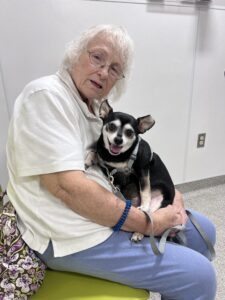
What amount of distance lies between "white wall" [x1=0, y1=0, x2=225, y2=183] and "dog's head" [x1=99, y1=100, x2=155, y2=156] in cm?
63

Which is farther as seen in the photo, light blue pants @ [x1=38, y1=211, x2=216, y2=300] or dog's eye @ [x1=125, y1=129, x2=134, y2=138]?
dog's eye @ [x1=125, y1=129, x2=134, y2=138]

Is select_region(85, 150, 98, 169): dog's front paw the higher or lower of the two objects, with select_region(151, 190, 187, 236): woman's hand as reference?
higher

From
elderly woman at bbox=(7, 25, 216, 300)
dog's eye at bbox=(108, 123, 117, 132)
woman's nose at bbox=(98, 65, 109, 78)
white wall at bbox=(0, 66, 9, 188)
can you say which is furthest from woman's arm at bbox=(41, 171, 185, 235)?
white wall at bbox=(0, 66, 9, 188)

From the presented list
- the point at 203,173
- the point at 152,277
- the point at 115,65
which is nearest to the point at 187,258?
the point at 152,277

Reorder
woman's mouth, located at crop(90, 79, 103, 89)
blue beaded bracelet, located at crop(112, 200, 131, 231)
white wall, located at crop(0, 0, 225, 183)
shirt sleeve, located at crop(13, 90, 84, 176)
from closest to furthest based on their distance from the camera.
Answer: shirt sleeve, located at crop(13, 90, 84, 176), blue beaded bracelet, located at crop(112, 200, 131, 231), woman's mouth, located at crop(90, 79, 103, 89), white wall, located at crop(0, 0, 225, 183)

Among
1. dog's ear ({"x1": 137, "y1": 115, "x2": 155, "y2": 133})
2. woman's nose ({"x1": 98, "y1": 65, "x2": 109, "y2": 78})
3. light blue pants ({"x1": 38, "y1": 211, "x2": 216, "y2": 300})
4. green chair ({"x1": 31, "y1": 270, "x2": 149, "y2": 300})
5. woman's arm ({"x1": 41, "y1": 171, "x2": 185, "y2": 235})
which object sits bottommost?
green chair ({"x1": 31, "y1": 270, "x2": 149, "y2": 300})

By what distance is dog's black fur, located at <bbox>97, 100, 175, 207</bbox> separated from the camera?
1014mm

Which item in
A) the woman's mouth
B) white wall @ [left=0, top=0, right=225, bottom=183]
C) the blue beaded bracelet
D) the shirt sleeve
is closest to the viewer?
the shirt sleeve

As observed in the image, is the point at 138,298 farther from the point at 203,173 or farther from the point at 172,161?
the point at 203,173

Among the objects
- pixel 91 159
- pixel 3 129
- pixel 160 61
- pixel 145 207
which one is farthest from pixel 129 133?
pixel 160 61

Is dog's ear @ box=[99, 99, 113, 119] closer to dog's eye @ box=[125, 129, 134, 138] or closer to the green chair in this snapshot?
dog's eye @ box=[125, 129, 134, 138]

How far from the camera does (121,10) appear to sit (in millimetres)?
1567

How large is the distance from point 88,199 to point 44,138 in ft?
0.67

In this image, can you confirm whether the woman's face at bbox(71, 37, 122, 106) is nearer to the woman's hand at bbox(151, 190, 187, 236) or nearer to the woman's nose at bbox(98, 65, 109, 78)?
the woman's nose at bbox(98, 65, 109, 78)
